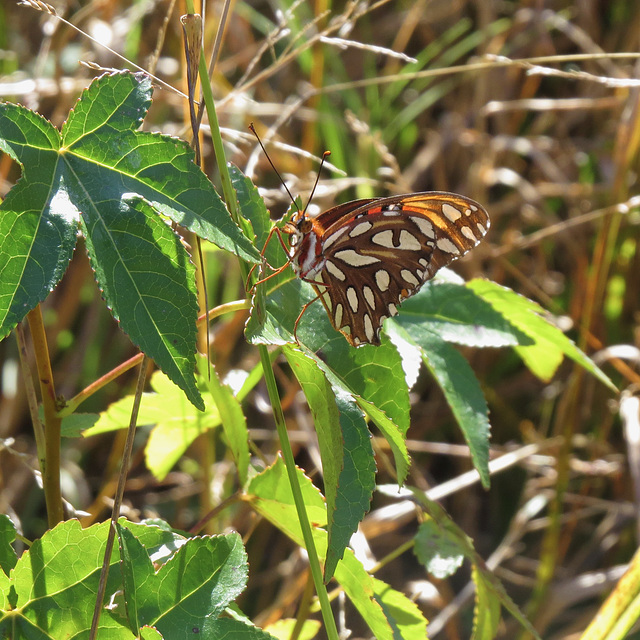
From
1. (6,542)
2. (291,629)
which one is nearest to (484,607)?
(291,629)

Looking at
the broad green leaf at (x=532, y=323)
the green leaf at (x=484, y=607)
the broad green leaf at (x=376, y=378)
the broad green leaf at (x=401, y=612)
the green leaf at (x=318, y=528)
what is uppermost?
the broad green leaf at (x=376, y=378)

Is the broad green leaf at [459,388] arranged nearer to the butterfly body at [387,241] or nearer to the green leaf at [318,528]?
the butterfly body at [387,241]

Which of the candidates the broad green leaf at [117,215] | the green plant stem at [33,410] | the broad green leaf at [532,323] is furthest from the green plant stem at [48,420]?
the broad green leaf at [532,323]

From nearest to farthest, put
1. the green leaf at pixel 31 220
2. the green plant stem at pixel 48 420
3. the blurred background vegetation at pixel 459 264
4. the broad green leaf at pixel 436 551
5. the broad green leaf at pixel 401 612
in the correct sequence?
the green leaf at pixel 31 220
the green plant stem at pixel 48 420
the broad green leaf at pixel 401 612
the broad green leaf at pixel 436 551
the blurred background vegetation at pixel 459 264

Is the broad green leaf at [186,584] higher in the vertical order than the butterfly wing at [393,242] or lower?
lower

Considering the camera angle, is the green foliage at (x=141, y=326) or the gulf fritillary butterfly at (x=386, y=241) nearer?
the green foliage at (x=141, y=326)

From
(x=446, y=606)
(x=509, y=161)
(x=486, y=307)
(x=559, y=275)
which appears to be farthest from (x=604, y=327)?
(x=486, y=307)
